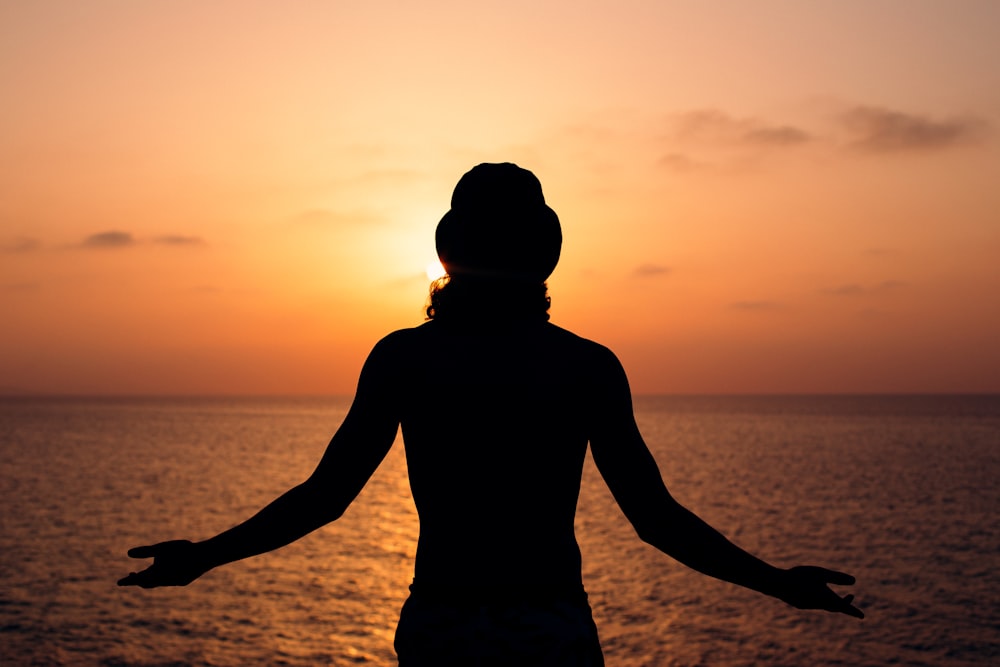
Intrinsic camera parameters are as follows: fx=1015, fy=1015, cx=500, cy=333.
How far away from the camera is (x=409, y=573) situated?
1868 inches

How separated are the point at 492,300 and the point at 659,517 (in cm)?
79

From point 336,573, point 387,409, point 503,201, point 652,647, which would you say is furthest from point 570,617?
point 336,573

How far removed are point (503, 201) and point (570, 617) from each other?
1.17 m

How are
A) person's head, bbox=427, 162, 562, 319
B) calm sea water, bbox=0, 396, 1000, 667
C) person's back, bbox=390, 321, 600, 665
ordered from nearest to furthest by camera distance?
person's back, bbox=390, 321, 600, 665, person's head, bbox=427, 162, 562, 319, calm sea water, bbox=0, 396, 1000, 667

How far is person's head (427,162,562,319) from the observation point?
289cm

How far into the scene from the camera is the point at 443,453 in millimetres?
2811

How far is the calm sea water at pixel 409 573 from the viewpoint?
35.6m

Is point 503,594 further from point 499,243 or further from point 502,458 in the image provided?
point 499,243

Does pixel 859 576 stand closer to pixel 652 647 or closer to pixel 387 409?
pixel 652 647

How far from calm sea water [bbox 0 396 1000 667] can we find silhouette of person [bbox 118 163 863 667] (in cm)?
3050

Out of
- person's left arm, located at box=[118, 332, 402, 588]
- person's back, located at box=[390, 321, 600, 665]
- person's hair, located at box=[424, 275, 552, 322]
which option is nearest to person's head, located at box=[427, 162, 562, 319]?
person's hair, located at box=[424, 275, 552, 322]

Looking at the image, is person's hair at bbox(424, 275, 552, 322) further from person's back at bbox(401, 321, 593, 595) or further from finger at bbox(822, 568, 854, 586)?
finger at bbox(822, 568, 854, 586)

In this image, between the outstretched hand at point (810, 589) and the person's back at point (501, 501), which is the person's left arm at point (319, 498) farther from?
the outstretched hand at point (810, 589)

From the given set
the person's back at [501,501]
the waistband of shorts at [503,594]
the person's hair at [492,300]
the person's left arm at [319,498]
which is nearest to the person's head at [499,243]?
the person's hair at [492,300]
